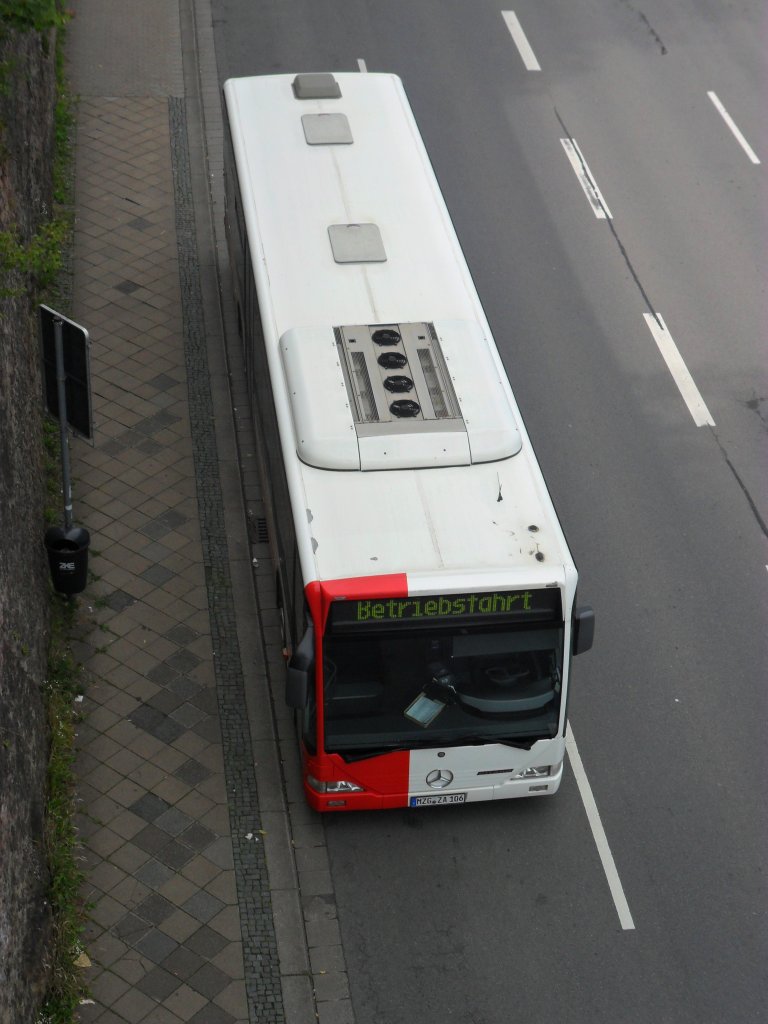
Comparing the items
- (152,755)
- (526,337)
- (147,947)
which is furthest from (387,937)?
(526,337)

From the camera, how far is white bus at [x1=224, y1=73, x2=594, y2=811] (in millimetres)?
9828

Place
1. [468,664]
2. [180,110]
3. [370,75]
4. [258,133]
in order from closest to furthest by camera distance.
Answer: [468,664] < [258,133] < [370,75] < [180,110]

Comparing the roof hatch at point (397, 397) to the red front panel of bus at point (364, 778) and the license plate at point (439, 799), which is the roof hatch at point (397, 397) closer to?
the red front panel of bus at point (364, 778)

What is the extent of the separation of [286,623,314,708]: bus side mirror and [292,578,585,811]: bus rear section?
3 cm

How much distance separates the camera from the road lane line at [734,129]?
20.1m

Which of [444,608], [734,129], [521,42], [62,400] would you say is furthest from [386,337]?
[521,42]

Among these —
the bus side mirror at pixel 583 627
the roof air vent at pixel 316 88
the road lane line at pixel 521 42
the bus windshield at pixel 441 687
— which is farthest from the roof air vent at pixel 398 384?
the road lane line at pixel 521 42

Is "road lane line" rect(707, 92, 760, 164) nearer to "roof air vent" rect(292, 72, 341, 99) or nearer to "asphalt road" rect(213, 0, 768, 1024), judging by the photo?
"asphalt road" rect(213, 0, 768, 1024)

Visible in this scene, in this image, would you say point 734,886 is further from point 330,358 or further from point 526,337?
point 526,337

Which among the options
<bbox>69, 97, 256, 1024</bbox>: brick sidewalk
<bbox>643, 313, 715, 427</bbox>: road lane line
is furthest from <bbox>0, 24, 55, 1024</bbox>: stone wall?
<bbox>643, 313, 715, 427</bbox>: road lane line

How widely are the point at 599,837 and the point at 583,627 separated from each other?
78.9 inches

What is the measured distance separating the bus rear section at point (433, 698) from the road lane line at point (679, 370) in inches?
231

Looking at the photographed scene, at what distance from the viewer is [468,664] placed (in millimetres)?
10094

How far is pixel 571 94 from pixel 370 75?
6.48m
